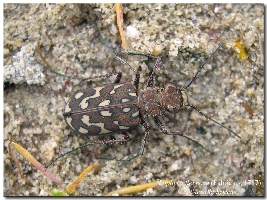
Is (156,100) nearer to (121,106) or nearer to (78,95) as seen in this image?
(121,106)

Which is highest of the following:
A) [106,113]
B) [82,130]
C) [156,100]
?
[156,100]

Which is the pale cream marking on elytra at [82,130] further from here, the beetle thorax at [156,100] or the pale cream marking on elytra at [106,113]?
the beetle thorax at [156,100]

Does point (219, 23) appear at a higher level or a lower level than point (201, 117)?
higher

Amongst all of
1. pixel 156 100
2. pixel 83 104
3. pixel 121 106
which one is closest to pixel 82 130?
pixel 83 104

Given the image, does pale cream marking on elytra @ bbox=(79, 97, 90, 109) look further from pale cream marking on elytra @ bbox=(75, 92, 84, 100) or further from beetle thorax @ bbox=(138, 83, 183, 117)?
beetle thorax @ bbox=(138, 83, 183, 117)

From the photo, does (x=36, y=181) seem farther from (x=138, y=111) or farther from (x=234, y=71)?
(x=234, y=71)

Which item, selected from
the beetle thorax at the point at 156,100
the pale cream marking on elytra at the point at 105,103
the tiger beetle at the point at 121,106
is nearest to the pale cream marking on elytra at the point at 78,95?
the tiger beetle at the point at 121,106

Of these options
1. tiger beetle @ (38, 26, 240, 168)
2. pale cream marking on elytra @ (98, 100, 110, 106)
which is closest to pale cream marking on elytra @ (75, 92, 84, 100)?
tiger beetle @ (38, 26, 240, 168)

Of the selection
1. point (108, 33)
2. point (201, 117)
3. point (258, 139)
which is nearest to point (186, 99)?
point (201, 117)
